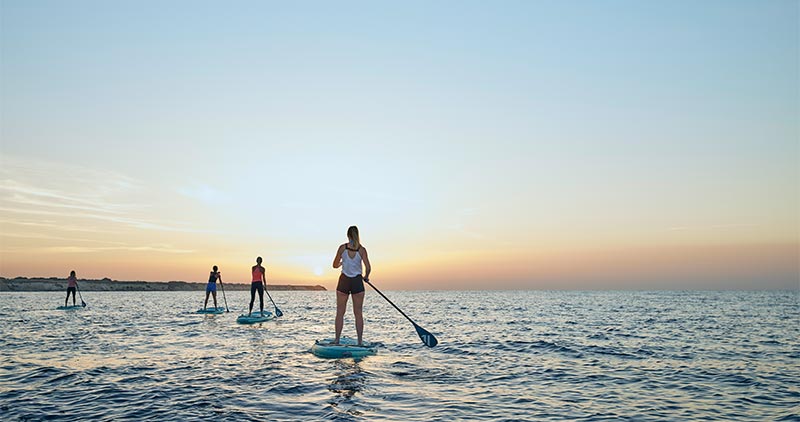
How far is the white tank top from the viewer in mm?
13961

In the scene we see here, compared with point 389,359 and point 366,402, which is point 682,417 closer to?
point 366,402

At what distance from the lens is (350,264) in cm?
1397

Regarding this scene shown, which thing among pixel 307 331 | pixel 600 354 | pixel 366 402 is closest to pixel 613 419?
pixel 366 402

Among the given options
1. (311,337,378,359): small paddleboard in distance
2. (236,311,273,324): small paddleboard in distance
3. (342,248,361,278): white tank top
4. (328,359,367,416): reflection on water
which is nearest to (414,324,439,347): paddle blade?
(311,337,378,359): small paddleboard in distance

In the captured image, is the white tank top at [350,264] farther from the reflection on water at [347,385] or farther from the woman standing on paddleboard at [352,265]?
the reflection on water at [347,385]

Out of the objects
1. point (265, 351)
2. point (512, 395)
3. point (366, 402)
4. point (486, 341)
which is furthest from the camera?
point (486, 341)

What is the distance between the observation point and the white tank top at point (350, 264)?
1396cm

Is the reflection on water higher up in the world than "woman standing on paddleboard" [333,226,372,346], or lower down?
lower down

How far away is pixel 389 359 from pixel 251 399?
221 inches

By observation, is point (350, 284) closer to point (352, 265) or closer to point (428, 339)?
point (352, 265)

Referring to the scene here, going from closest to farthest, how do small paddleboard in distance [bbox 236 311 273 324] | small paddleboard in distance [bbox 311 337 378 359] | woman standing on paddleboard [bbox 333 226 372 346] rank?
woman standing on paddleboard [bbox 333 226 372 346], small paddleboard in distance [bbox 311 337 378 359], small paddleboard in distance [bbox 236 311 273 324]

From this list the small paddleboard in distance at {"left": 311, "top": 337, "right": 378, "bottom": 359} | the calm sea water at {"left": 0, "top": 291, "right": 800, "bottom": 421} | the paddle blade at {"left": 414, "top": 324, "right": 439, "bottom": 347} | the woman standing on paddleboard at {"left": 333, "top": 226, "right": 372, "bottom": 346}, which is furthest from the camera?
the paddle blade at {"left": 414, "top": 324, "right": 439, "bottom": 347}

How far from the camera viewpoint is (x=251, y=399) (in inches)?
373

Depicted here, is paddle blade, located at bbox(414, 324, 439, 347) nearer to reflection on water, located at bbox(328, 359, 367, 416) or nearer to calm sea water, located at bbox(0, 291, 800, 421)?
calm sea water, located at bbox(0, 291, 800, 421)
